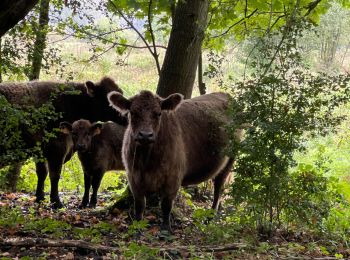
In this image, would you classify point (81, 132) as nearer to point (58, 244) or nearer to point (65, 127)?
point (65, 127)

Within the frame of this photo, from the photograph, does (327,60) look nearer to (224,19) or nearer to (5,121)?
(224,19)

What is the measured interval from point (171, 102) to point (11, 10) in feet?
11.1

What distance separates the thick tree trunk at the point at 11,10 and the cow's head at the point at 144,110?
268cm

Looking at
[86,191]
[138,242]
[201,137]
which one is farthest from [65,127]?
[138,242]

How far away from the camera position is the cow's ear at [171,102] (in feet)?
23.6

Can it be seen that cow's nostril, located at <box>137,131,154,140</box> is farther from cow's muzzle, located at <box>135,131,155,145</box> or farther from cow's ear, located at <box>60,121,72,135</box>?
cow's ear, located at <box>60,121,72,135</box>

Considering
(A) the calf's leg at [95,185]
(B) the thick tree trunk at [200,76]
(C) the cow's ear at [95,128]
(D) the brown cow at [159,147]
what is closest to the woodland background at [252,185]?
(D) the brown cow at [159,147]

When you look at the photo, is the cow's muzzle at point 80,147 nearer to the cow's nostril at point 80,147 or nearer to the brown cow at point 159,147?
the cow's nostril at point 80,147

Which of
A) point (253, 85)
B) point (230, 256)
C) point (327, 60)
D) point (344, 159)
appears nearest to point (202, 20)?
point (253, 85)

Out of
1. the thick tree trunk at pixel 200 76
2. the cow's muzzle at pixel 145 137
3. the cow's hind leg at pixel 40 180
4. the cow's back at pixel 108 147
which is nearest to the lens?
the cow's muzzle at pixel 145 137

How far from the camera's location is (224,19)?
384 inches

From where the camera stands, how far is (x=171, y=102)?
7.23 meters

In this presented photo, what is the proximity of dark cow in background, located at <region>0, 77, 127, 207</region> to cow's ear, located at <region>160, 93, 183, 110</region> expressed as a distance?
2309mm

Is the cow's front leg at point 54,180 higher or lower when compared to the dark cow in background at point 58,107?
lower
